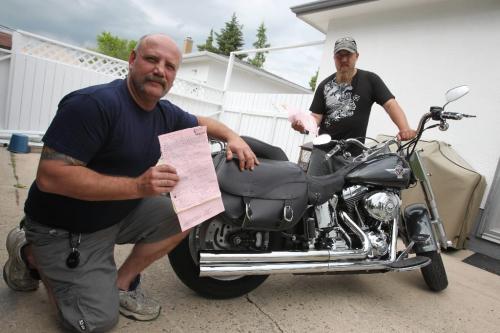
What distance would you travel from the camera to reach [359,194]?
234 cm

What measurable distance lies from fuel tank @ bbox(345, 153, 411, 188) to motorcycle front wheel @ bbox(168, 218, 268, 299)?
85cm

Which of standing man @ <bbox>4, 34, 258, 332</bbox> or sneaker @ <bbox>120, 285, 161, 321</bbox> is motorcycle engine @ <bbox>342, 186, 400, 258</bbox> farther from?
sneaker @ <bbox>120, 285, 161, 321</bbox>

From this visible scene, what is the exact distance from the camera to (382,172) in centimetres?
231

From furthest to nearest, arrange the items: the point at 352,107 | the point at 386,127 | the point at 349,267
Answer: the point at 386,127
the point at 352,107
the point at 349,267

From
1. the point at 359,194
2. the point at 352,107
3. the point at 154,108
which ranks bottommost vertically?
the point at 359,194

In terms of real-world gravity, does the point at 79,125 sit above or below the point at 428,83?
below

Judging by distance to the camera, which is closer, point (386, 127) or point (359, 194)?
point (359, 194)

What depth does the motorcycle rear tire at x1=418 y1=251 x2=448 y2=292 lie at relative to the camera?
2.65 meters

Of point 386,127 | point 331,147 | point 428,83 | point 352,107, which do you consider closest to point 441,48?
point 428,83

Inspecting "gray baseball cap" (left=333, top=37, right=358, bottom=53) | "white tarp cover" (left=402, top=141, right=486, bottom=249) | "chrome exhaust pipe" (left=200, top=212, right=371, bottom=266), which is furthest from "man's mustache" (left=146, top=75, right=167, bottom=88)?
"white tarp cover" (left=402, top=141, right=486, bottom=249)

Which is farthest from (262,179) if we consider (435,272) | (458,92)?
(435,272)

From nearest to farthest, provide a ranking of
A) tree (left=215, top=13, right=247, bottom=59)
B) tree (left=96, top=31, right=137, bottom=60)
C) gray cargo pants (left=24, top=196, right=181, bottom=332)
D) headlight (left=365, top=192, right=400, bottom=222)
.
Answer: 1. gray cargo pants (left=24, top=196, right=181, bottom=332)
2. headlight (left=365, top=192, right=400, bottom=222)
3. tree (left=215, top=13, right=247, bottom=59)
4. tree (left=96, top=31, right=137, bottom=60)

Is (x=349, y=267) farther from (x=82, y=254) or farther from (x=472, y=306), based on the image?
(x=82, y=254)

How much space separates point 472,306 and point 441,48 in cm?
354
